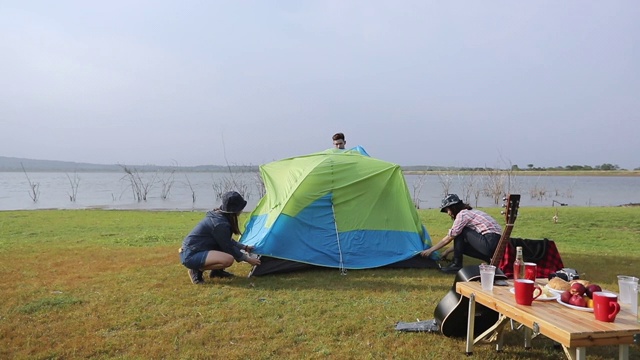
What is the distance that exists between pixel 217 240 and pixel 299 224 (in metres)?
1.32

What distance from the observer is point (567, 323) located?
279 centimetres

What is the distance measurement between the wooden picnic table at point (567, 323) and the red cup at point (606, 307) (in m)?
0.04

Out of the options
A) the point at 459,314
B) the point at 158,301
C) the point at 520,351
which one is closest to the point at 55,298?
the point at 158,301

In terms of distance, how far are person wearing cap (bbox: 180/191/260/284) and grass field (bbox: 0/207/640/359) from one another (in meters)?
0.28

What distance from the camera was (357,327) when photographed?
445 centimetres

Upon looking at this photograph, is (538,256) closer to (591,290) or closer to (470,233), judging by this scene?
(470,233)

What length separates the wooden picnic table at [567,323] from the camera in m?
2.65

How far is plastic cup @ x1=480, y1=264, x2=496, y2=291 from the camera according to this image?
3555mm

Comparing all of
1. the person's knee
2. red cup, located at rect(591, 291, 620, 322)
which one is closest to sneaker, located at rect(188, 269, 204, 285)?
the person's knee

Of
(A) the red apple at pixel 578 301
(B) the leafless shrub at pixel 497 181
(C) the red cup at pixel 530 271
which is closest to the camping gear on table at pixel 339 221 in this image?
(C) the red cup at pixel 530 271

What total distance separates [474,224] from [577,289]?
10.8 feet

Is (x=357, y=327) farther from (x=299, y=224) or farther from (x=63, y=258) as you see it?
(x=63, y=258)

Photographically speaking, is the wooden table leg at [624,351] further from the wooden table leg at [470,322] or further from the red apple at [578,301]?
the wooden table leg at [470,322]

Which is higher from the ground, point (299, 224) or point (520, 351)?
point (299, 224)
